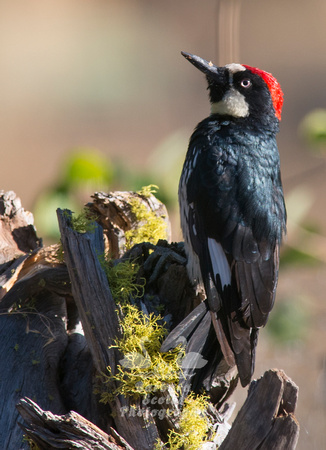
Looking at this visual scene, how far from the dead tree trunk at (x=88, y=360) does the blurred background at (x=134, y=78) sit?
94.1 inches

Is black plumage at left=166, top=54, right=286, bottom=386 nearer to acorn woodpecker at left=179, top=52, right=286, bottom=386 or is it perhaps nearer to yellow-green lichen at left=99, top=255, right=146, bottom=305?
acorn woodpecker at left=179, top=52, right=286, bottom=386

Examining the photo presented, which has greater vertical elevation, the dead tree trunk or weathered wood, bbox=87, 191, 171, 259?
weathered wood, bbox=87, 191, 171, 259

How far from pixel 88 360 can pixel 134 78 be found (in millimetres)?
4872

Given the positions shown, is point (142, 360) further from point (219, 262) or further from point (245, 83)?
point (245, 83)

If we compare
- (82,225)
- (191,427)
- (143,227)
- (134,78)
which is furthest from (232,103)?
(134,78)

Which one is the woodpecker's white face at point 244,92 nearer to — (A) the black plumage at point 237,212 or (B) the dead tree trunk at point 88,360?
(A) the black plumage at point 237,212

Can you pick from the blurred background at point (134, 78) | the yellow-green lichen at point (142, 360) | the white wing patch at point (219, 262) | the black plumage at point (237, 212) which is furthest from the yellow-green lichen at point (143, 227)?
the blurred background at point (134, 78)

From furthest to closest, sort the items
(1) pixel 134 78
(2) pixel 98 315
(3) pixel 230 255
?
(1) pixel 134 78 < (3) pixel 230 255 < (2) pixel 98 315

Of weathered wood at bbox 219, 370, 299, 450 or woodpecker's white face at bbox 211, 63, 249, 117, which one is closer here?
weathered wood at bbox 219, 370, 299, 450

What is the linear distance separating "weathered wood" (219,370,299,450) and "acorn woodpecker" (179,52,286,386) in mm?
283

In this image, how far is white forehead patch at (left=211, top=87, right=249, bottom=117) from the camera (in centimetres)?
265

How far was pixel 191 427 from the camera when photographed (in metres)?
2.04

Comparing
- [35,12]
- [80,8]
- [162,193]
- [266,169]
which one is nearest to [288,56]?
[80,8]

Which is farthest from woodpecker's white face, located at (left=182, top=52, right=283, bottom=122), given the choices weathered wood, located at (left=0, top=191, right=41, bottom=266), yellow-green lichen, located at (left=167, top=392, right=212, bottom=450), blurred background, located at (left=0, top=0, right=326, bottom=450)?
blurred background, located at (left=0, top=0, right=326, bottom=450)
